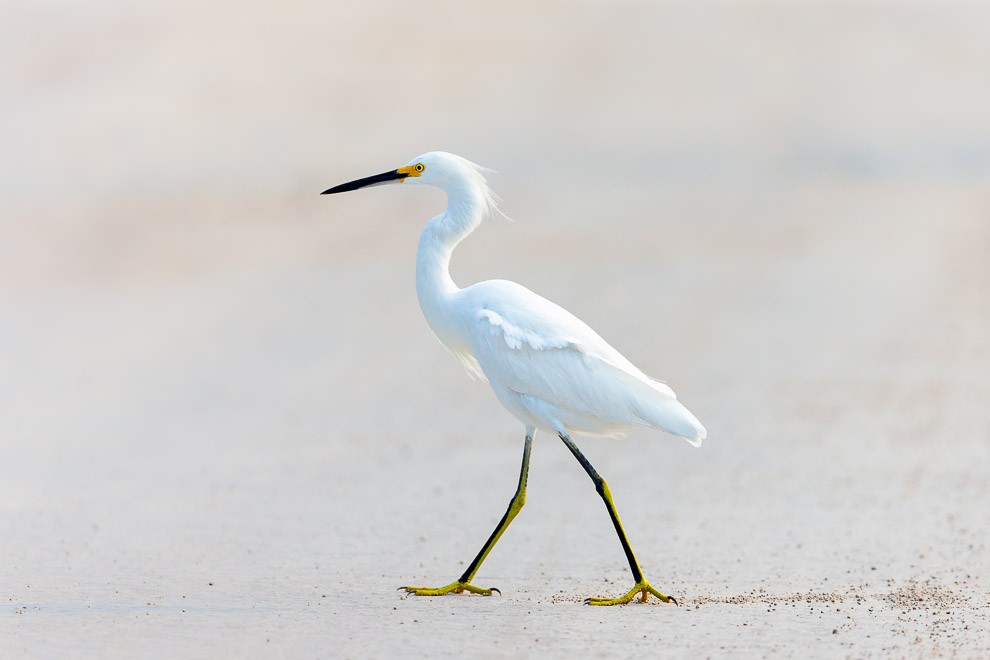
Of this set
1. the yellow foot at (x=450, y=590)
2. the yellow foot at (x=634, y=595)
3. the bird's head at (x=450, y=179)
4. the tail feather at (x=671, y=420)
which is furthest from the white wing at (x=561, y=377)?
the yellow foot at (x=450, y=590)

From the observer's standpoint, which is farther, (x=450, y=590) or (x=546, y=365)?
(x=450, y=590)

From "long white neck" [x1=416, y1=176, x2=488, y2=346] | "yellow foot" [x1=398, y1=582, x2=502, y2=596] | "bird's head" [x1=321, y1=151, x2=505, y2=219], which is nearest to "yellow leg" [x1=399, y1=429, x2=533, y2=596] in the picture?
"yellow foot" [x1=398, y1=582, x2=502, y2=596]

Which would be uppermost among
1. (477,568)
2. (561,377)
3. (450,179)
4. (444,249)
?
(450,179)

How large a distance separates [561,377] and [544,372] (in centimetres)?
11

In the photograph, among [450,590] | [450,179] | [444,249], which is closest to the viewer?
[450,590]

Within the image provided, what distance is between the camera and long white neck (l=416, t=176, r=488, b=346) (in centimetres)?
818

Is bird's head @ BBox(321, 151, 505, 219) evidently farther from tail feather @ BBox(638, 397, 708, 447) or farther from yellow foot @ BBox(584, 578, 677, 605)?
yellow foot @ BBox(584, 578, 677, 605)

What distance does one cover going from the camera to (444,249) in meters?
8.26

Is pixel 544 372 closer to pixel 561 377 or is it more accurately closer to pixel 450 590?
pixel 561 377

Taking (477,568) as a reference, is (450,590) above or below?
below

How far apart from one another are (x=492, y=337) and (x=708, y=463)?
772cm

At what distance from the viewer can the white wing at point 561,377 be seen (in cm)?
779

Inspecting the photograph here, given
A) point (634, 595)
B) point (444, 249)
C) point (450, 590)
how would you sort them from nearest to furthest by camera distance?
point (634, 595)
point (450, 590)
point (444, 249)

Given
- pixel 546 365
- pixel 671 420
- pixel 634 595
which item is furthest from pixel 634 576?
pixel 546 365
